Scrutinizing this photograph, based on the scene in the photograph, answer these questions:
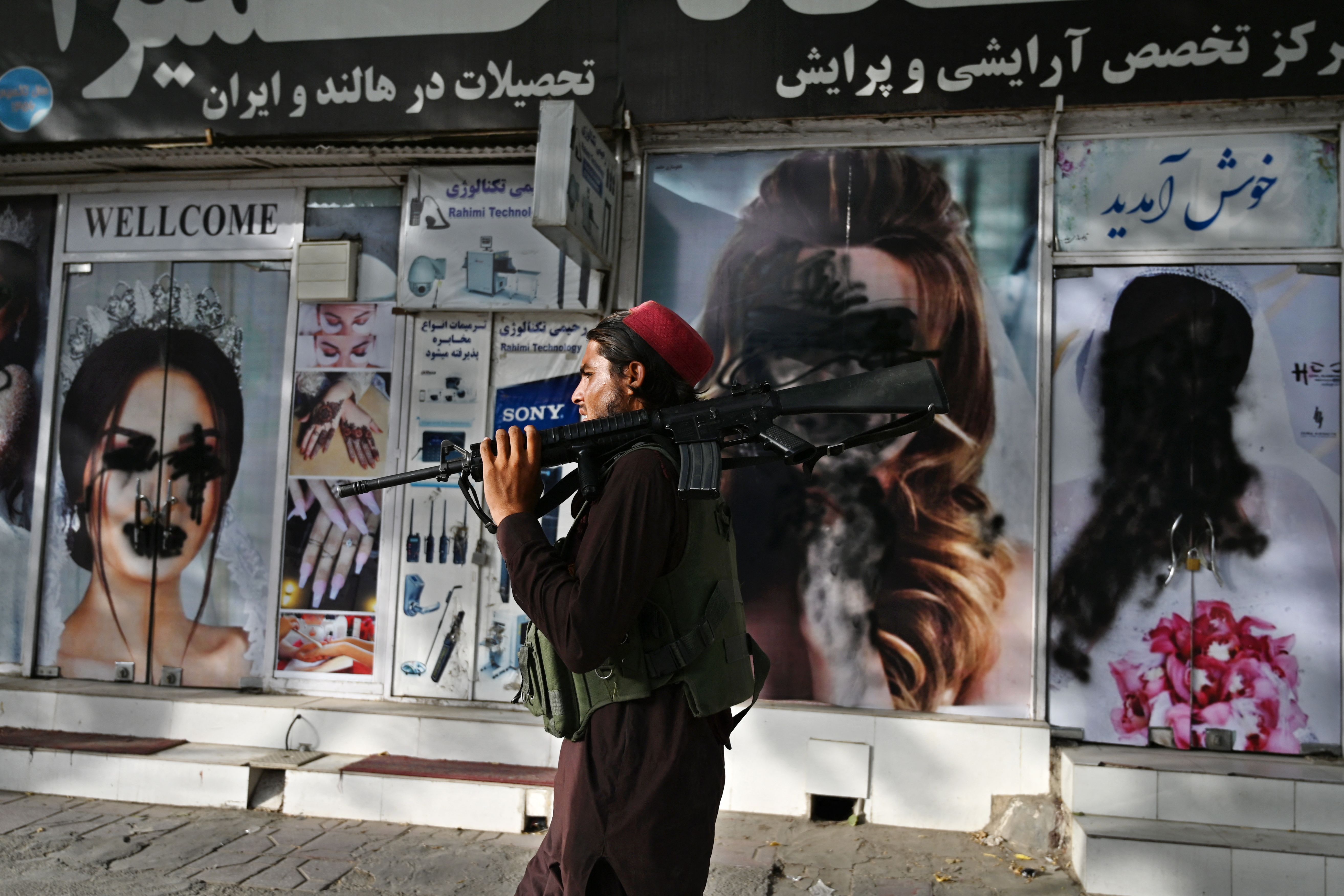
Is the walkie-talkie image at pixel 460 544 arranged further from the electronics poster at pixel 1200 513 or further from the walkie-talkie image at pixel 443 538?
the electronics poster at pixel 1200 513

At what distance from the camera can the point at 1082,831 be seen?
14.1 feet

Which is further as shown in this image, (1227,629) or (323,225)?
(323,225)

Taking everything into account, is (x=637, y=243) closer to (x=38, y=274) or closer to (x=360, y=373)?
(x=360, y=373)

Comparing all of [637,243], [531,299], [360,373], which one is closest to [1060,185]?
[637,243]

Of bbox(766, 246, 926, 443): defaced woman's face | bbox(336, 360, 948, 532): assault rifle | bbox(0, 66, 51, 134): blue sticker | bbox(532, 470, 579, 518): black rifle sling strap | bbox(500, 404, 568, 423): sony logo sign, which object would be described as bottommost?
bbox(532, 470, 579, 518): black rifle sling strap

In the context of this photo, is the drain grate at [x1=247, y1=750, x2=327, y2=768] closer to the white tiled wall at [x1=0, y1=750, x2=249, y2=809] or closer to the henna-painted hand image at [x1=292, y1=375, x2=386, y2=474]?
the white tiled wall at [x1=0, y1=750, x2=249, y2=809]

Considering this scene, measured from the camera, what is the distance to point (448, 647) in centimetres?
574

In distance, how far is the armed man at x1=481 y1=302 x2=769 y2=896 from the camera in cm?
178

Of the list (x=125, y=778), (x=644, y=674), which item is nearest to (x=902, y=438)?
(x=644, y=674)

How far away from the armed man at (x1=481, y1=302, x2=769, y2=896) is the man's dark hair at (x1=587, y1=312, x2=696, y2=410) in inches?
6.3

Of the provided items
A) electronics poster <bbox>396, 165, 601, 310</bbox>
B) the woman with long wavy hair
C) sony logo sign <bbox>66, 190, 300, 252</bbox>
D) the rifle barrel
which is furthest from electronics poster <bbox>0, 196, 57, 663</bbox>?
the rifle barrel

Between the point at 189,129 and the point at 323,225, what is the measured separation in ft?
3.10

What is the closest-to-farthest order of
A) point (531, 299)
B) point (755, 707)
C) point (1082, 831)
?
1. point (1082, 831)
2. point (755, 707)
3. point (531, 299)

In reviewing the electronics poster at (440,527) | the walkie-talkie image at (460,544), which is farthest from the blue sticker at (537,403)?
the walkie-talkie image at (460,544)
